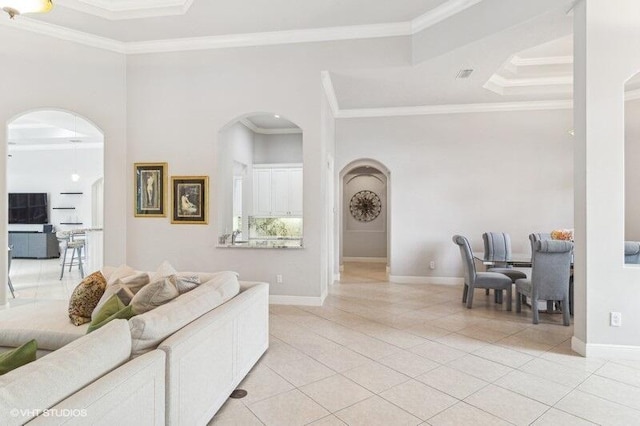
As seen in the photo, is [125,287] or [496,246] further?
[496,246]

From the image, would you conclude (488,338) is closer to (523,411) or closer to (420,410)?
(523,411)

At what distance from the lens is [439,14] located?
4453mm

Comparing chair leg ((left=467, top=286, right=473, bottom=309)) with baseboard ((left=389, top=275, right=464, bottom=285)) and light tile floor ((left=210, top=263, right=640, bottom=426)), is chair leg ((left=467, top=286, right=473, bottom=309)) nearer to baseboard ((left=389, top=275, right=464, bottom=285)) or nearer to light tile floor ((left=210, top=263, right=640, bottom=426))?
light tile floor ((left=210, top=263, right=640, bottom=426))

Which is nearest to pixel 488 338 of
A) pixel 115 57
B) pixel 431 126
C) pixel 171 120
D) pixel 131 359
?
pixel 131 359

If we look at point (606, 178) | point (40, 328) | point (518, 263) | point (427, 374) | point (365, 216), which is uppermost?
point (606, 178)

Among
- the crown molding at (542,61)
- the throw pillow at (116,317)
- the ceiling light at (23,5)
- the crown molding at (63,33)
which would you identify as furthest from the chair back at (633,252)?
the crown molding at (63,33)

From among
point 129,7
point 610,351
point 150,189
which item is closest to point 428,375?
point 610,351

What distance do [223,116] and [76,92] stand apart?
209 cm

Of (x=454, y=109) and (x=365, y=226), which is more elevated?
(x=454, y=109)

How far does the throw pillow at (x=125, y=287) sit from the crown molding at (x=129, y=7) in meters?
3.41

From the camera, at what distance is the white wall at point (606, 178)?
10.7 feet

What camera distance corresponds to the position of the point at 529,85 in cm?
618

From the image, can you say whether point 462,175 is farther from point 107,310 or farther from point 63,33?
point 63,33

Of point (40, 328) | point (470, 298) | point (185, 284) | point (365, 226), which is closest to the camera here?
point (40, 328)
